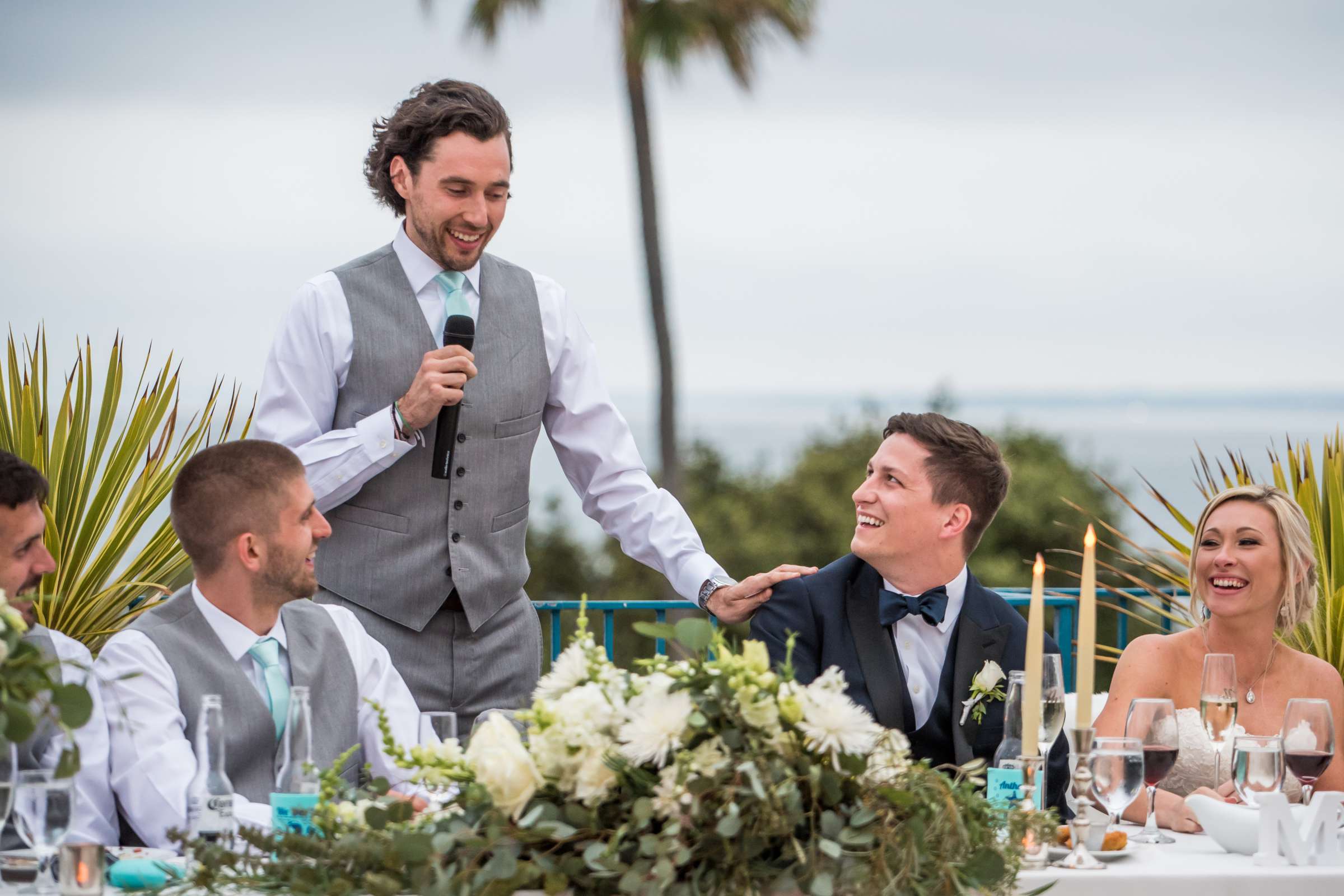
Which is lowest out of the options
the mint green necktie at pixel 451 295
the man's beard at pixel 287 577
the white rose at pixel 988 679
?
the white rose at pixel 988 679

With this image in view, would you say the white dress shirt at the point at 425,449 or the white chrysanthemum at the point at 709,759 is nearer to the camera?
the white chrysanthemum at the point at 709,759

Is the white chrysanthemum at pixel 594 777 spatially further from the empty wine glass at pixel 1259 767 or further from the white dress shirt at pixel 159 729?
the empty wine glass at pixel 1259 767

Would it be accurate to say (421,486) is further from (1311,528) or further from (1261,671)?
(1311,528)

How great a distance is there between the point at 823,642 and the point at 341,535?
1.07 m

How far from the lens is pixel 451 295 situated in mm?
3352

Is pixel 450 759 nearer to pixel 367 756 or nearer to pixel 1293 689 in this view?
pixel 367 756

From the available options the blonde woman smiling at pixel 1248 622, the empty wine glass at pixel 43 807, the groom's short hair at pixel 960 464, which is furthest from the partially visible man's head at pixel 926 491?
the empty wine glass at pixel 43 807

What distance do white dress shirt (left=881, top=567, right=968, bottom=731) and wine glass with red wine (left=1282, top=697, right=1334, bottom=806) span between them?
0.76 metres

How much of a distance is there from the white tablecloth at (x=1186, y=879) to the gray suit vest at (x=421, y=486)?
149 centimetres

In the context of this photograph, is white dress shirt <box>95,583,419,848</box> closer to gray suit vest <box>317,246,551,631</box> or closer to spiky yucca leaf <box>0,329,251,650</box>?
gray suit vest <box>317,246,551,631</box>

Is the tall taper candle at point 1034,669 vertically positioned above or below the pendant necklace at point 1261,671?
above

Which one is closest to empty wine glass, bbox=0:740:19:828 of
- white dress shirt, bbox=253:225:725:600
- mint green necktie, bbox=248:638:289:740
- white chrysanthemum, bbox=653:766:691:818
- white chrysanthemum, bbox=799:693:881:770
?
mint green necktie, bbox=248:638:289:740

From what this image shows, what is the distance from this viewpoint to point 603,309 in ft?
86.4

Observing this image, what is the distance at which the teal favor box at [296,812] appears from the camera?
6.45 feet
